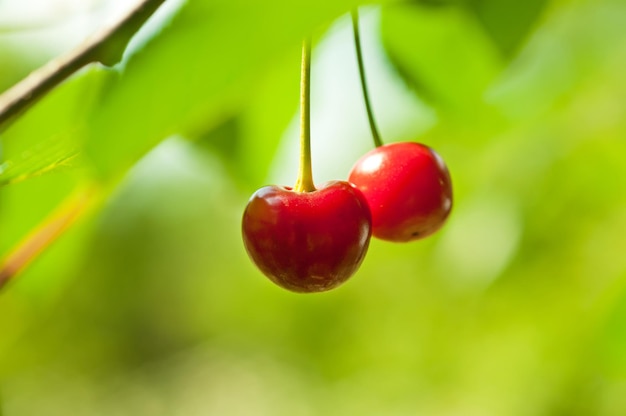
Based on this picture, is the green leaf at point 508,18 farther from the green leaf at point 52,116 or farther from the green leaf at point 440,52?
the green leaf at point 52,116

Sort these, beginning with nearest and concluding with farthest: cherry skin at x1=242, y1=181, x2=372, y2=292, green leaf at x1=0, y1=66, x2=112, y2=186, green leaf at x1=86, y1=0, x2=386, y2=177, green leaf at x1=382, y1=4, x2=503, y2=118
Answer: green leaf at x1=86, y1=0, x2=386, y2=177
cherry skin at x1=242, y1=181, x2=372, y2=292
green leaf at x1=0, y1=66, x2=112, y2=186
green leaf at x1=382, y1=4, x2=503, y2=118

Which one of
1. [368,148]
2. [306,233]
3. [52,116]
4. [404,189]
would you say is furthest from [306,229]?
[368,148]

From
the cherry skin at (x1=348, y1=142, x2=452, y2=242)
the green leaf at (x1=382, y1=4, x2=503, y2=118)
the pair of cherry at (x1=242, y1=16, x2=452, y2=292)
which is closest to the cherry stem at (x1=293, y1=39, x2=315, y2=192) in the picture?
the pair of cherry at (x1=242, y1=16, x2=452, y2=292)

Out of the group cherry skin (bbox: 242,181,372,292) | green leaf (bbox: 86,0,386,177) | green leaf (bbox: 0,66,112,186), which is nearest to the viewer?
green leaf (bbox: 86,0,386,177)

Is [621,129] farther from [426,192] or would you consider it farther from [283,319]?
[283,319]

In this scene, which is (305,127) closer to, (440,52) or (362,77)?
(362,77)

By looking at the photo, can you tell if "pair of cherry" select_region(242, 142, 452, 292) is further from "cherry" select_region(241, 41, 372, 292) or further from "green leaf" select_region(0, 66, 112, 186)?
"green leaf" select_region(0, 66, 112, 186)
